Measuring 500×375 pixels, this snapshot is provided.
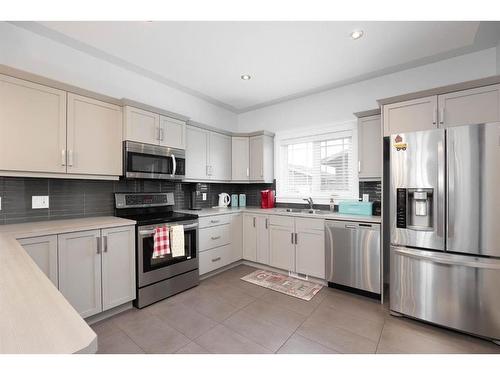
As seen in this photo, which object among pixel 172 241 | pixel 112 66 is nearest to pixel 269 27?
pixel 112 66

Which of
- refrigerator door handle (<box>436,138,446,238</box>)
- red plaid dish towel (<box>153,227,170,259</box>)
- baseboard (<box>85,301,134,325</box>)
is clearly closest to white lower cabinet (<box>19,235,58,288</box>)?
baseboard (<box>85,301,134,325</box>)

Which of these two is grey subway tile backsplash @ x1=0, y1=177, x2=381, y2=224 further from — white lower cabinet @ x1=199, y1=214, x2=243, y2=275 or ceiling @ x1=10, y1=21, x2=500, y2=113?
ceiling @ x1=10, y1=21, x2=500, y2=113

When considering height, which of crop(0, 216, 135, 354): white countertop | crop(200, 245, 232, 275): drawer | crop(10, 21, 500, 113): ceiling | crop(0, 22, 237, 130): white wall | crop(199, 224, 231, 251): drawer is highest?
crop(10, 21, 500, 113): ceiling

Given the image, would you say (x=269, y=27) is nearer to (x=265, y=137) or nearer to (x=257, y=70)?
(x=257, y=70)

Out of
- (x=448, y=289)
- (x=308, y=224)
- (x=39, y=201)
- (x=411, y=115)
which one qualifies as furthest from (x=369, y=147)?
(x=39, y=201)

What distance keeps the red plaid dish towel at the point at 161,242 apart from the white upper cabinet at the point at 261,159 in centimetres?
185

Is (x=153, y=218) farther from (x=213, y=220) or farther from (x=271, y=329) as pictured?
(x=271, y=329)

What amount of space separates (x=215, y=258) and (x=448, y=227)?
2.56 metres

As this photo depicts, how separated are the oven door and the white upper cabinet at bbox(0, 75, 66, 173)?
973mm

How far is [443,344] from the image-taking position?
1804 millimetres

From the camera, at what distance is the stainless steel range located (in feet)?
7.71

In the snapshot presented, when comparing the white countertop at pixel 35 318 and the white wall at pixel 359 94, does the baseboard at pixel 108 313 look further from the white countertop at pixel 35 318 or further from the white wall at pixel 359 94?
the white wall at pixel 359 94

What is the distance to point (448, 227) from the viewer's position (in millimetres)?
1949

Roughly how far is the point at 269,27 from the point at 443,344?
9.75 feet
